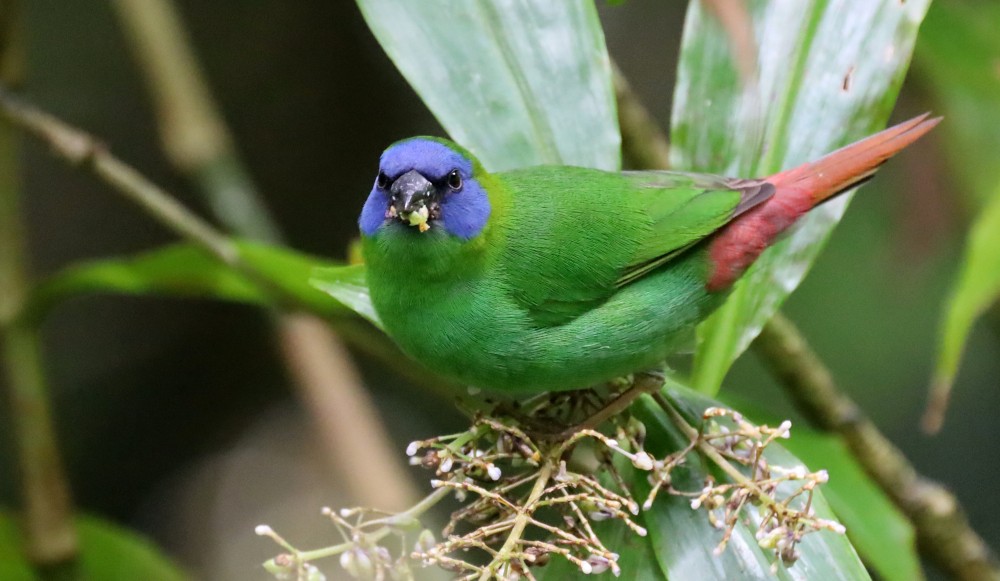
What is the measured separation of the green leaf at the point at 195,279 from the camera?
1.93 meters

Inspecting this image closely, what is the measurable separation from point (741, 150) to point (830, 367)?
93.9 inches

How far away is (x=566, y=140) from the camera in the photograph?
158 cm

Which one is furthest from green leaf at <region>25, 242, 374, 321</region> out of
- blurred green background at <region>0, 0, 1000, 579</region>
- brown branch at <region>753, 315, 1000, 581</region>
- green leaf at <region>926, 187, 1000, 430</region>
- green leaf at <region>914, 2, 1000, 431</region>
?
blurred green background at <region>0, 0, 1000, 579</region>

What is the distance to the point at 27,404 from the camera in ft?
6.86

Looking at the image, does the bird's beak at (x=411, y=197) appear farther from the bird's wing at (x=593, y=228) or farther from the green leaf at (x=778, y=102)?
the green leaf at (x=778, y=102)

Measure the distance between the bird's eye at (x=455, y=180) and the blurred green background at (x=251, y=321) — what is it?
2.32 meters

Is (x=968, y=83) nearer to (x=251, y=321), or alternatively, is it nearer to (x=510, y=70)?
(x=510, y=70)

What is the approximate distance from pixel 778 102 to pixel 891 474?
0.79 metres

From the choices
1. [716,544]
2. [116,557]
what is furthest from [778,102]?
[116,557]

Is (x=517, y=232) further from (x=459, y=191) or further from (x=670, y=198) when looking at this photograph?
(x=670, y=198)

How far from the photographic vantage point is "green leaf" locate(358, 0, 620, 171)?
1538mm

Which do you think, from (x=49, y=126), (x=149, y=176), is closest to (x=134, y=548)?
(x=49, y=126)

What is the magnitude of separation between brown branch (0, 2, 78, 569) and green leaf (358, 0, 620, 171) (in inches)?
42.3

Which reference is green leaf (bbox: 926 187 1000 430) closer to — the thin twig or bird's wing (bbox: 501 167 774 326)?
bird's wing (bbox: 501 167 774 326)
